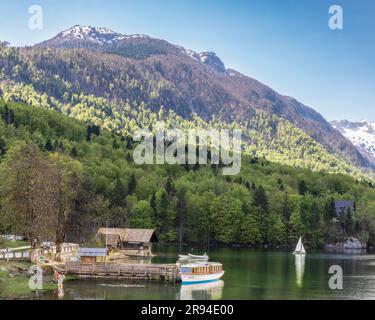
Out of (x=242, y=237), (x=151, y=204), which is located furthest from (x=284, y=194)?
(x=151, y=204)

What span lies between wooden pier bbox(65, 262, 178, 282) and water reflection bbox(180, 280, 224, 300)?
Result: 3339 mm

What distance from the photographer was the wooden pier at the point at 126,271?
245 feet

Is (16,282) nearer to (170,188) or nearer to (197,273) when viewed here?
(197,273)

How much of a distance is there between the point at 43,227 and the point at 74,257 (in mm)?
6088

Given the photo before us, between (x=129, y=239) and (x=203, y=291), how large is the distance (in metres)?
55.2

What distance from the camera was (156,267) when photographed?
75000 mm

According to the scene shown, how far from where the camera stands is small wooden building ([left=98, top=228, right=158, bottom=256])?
387 feet

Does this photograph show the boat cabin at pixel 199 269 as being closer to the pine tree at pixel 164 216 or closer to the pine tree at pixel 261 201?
the pine tree at pixel 164 216

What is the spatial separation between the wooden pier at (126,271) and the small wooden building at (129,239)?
Result: 40.7 metres

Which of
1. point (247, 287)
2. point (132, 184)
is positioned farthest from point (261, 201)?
point (247, 287)

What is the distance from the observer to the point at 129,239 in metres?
122

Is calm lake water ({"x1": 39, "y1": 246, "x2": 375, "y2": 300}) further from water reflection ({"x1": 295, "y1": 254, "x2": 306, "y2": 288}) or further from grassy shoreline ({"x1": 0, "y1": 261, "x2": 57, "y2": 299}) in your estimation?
grassy shoreline ({"x1": 0, "y1": 261, "x2": 57, "y2": 299})

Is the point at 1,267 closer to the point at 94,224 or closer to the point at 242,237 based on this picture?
the point at 94,224

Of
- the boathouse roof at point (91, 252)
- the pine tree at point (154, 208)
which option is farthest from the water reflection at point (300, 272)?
the pine tree at point (154, 208)
